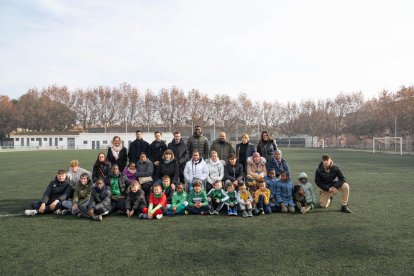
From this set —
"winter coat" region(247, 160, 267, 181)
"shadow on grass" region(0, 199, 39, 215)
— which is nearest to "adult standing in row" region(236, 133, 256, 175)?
"winter coat" region(247, 160, 267, 181)

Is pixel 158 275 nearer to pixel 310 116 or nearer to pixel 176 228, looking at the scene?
pixel 176 228

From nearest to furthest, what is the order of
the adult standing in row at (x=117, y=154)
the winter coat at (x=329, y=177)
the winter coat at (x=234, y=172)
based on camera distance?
the winter coat at (x=329, y=177), the winter coat at (x=234, y=172), the adult standing in row at (x=117, y=154)

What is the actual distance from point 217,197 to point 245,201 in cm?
66

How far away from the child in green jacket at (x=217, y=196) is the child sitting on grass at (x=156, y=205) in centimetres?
101

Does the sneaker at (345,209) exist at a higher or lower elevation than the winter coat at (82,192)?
lower

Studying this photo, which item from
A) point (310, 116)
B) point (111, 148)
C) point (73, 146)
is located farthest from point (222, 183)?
point (310, 116)

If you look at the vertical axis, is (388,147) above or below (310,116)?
below

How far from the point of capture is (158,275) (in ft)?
13.4

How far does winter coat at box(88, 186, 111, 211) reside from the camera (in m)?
7.18

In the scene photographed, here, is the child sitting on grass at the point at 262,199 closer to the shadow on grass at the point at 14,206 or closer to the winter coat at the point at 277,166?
the winter coat at the point at 277,166

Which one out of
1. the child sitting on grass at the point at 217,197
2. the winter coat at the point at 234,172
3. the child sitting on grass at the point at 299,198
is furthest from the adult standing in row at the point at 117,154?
the child sitting on grass at the point at 299,198

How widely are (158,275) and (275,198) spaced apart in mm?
4175

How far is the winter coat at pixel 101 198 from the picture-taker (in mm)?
7184

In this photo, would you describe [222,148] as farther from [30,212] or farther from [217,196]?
[30,212]
